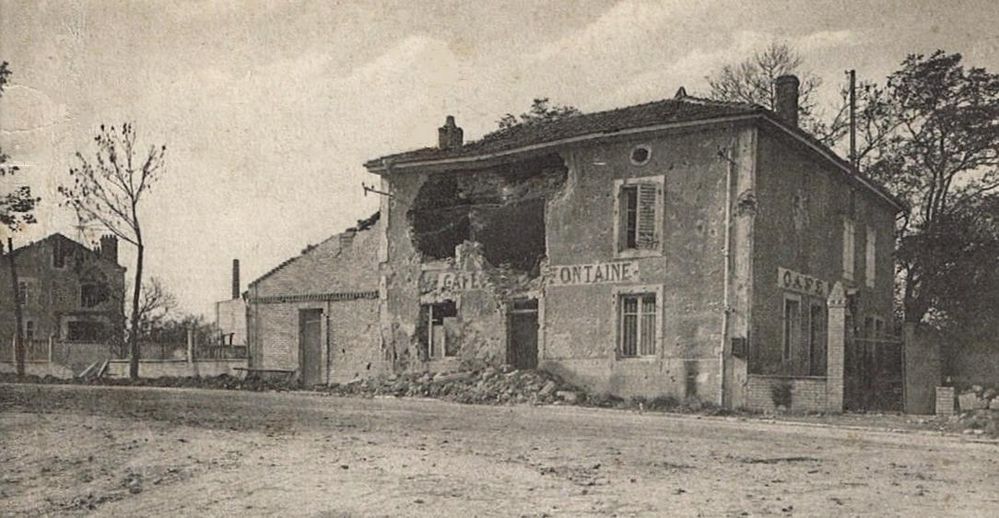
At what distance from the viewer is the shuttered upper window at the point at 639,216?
17.4 meters

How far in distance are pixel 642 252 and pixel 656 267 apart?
42 cm

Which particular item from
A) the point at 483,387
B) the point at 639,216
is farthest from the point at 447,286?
the point at 639,216

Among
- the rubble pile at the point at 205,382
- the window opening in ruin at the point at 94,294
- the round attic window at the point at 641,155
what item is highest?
the round attic window at the point at 641,155

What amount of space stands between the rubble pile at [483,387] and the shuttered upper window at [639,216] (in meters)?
2.93

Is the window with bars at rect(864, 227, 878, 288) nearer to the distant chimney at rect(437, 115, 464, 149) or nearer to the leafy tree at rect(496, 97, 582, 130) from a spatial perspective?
the leafy tree at rect(496, 97, 582, 130)

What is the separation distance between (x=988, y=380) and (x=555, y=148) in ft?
30.1

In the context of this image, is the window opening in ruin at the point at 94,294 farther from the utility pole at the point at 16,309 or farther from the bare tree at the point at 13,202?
the bare tree at the point at 13,202

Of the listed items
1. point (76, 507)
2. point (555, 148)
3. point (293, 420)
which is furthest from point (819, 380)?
point (76, 507)

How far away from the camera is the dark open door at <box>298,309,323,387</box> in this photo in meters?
25.2

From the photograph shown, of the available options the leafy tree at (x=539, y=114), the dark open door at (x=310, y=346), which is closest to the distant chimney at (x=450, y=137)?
the leafy tree at (x=539, y=114)

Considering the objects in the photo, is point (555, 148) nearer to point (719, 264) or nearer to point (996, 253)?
point (719, 264)

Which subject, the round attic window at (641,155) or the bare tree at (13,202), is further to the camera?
the round attic window at (641,155)

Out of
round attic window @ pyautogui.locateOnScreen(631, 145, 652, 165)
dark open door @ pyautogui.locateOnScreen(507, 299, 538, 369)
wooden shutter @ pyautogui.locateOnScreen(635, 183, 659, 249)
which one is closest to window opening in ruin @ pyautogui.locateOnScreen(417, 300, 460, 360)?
dark open door @ pyautogui.locateOnScreen(507, 299, 538, 369)

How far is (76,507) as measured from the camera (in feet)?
21.2
